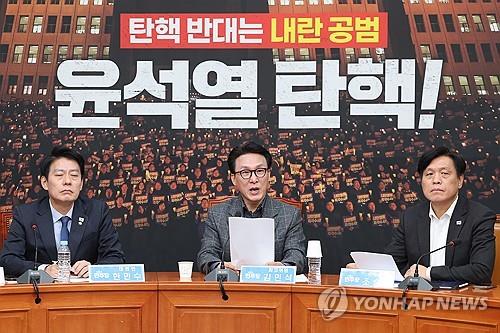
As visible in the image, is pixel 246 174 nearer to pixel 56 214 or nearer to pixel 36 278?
pixel 56 214

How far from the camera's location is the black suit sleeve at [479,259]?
379cm

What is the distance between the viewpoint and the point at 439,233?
13.5ft

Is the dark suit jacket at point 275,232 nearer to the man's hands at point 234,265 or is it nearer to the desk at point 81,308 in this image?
the man's hands at point 234,265

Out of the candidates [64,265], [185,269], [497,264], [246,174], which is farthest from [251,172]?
[497,264]

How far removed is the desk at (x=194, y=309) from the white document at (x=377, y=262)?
0.16 meters

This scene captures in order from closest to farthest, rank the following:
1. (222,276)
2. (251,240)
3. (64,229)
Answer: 1. (222,276)
2. (251,240)
3. (64,229)

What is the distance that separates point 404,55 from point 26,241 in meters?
2.34

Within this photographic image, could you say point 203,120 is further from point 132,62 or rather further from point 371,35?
point 371,35

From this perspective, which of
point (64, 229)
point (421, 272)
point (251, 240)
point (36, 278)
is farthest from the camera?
point (64, 229)

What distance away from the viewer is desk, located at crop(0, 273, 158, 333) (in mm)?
3527

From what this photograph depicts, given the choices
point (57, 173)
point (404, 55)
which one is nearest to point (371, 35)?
point (404, 55)

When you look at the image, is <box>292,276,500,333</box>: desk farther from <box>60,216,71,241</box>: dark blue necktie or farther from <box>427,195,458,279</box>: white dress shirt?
<box>60,216,71,241</box>: dark blue necktie

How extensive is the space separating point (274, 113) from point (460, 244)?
154cm

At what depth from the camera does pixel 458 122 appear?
518 centimetres
